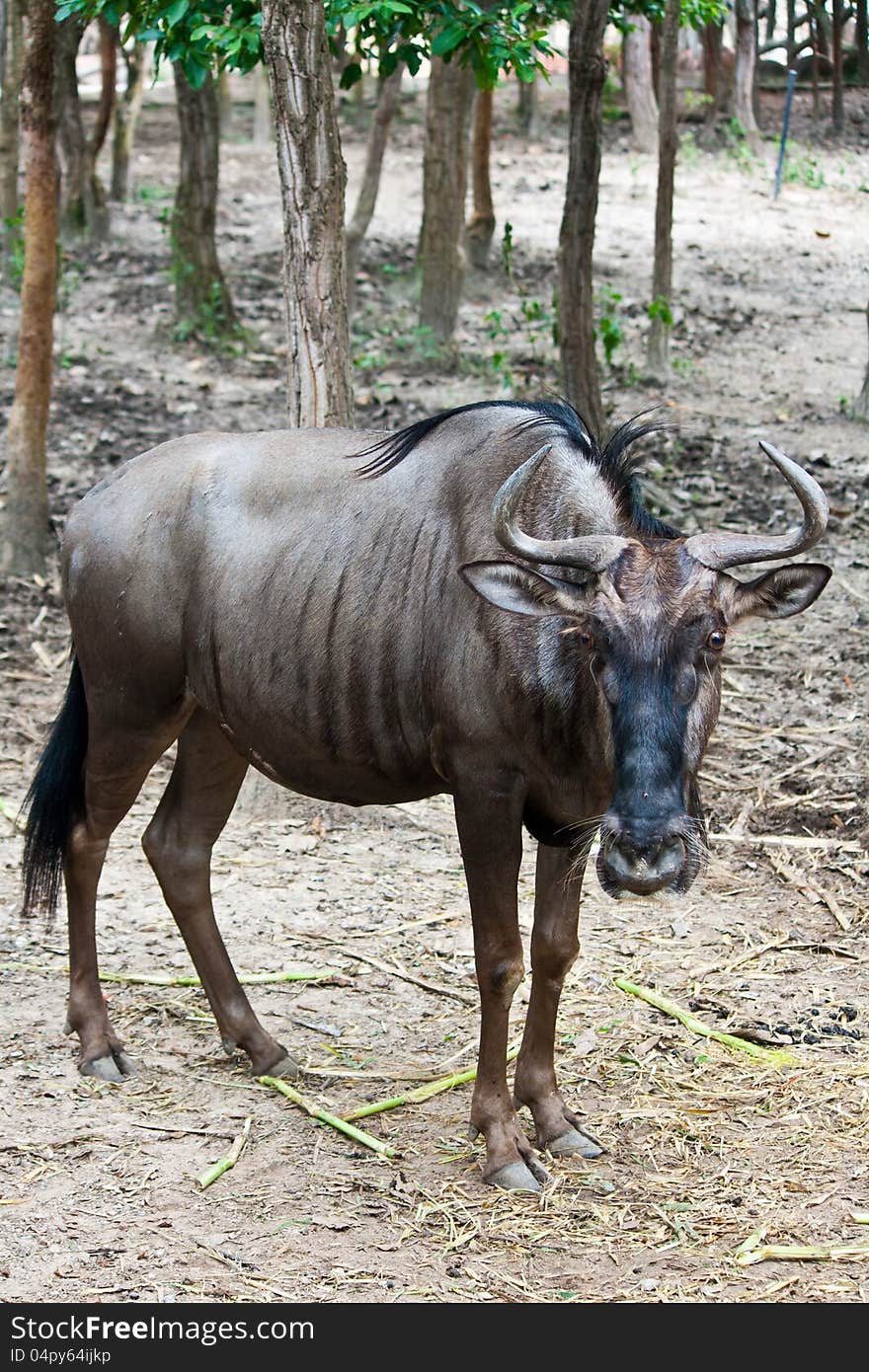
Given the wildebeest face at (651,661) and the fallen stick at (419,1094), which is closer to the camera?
the wildebeest face at (651,661)

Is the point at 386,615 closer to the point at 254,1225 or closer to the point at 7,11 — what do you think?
the point at 254,1225

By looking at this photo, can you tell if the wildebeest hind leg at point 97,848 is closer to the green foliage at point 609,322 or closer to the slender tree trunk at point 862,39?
the slender tree trunk at point 862,39

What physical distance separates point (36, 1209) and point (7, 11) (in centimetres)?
1183

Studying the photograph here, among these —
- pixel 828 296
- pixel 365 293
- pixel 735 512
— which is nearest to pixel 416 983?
pixel 735 512

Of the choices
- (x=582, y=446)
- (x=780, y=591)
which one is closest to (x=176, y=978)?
(x=582, y=446)

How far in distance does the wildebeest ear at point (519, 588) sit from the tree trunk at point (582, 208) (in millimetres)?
6072

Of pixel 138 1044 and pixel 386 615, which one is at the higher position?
pixel 386 615

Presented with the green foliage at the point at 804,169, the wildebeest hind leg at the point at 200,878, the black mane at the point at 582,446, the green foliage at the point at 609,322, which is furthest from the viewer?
the green foliage at the point at 804,169

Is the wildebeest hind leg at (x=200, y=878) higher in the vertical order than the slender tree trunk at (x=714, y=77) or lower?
lower

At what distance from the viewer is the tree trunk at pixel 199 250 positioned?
15.3 m

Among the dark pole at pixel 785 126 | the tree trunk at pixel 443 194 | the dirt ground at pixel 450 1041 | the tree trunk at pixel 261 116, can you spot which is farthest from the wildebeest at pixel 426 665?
the tree trunk at pixel 261 116

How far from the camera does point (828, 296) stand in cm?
1761

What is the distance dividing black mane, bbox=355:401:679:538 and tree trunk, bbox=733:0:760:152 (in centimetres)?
1558

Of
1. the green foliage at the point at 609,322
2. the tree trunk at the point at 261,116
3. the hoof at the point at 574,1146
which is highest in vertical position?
the tree trunk at the point at 261,116
